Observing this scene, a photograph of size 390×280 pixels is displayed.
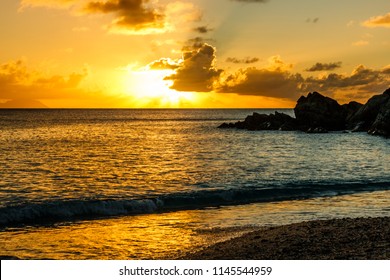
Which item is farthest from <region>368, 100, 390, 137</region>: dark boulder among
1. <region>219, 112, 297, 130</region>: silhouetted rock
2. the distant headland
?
<region>219, 112, 297, 130</region>: silhouetted rock

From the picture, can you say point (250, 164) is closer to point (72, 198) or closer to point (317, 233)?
point (72, 198)

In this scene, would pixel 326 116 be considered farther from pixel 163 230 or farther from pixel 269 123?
pixel 163 230

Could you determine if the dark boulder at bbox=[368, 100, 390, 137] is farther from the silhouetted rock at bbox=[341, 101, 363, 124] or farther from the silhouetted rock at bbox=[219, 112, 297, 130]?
the silhouetted rock at bbox=[219, 112, 297, 130]

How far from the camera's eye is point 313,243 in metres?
16.7

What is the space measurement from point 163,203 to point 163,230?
743 centimetres

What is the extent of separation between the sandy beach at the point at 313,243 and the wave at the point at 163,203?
9697mm

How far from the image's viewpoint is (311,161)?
171 feet

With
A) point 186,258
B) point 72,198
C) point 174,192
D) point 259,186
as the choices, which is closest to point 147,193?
point 174,192

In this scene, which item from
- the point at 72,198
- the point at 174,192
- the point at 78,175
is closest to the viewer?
the point at 72,198

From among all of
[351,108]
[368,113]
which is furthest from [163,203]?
[351,108]

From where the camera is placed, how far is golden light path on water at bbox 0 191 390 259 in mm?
18141

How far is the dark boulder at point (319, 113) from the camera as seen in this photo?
107250 mm

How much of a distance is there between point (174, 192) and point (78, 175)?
1206 centimetres

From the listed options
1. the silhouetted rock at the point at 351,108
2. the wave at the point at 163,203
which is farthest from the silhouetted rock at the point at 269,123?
the wave at the point at 163,203
